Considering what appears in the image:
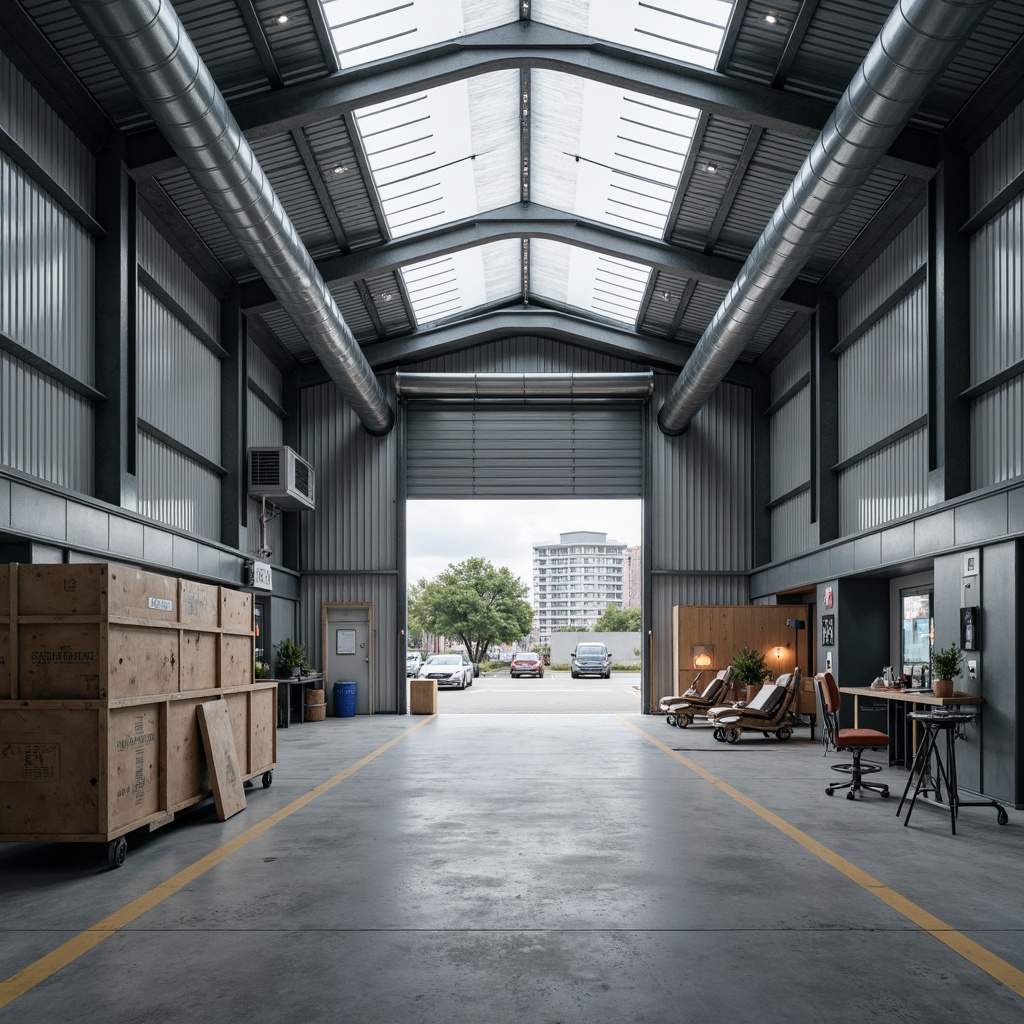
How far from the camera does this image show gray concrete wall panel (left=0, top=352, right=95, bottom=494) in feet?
32.0

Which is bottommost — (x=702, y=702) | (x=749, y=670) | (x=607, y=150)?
(x=702, y=702)

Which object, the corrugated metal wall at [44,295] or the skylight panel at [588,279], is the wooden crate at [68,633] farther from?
the skylight panel at [588,279]

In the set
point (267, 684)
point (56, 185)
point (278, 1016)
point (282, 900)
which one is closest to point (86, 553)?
point (267, 684)

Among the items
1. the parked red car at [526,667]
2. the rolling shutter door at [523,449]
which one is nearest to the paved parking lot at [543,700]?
the parked red car at [526,667]

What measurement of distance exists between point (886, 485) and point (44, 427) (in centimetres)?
1136

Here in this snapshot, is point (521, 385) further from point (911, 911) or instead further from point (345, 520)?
point (911, 911)

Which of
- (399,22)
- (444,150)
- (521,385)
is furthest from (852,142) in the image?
(521,385)

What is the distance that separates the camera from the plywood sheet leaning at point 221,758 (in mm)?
8586

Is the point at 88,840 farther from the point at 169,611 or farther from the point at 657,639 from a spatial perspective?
the point at 657,639

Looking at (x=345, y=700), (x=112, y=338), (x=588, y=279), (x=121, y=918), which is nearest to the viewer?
(x=121, y=918)

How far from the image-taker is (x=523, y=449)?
22.2 m

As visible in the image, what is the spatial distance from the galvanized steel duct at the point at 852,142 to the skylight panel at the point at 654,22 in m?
1.80

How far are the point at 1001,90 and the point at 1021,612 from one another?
568 centimetres

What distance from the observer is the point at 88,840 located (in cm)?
673
